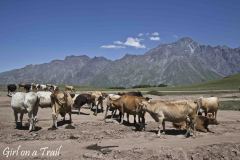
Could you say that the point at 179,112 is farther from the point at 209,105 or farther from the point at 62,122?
the point at 62,122

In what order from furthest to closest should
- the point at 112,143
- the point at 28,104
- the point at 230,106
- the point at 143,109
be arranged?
the point at 230,106, the point at 143,109, the point at 28,104, the point at 112,143

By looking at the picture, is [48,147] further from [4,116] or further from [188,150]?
[4,116]

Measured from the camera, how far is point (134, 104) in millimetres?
24344

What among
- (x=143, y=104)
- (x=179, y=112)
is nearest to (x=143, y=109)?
(x=143, y=104)

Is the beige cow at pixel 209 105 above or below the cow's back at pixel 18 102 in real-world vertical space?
below

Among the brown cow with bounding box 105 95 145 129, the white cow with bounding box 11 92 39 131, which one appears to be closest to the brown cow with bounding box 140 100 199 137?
the brown cow with bounding box 105 95 145 129

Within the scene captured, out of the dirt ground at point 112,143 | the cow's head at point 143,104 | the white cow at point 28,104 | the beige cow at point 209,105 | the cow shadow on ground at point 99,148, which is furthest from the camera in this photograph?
the beige cow at point 209,105

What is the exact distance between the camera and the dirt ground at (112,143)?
51.2 feet

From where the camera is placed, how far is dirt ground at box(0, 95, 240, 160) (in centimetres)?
1559

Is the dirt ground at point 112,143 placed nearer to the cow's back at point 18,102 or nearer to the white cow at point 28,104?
the white cow at point 28,104

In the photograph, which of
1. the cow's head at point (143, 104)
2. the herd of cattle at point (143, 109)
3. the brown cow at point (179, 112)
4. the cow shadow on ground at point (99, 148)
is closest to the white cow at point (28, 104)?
the herd of cattle at point (143, 109)

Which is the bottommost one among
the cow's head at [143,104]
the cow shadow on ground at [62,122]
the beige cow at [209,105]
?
the cow shadow on ground at [62,122]

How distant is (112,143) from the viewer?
1794cm

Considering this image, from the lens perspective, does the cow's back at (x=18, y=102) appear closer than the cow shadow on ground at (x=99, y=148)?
No
